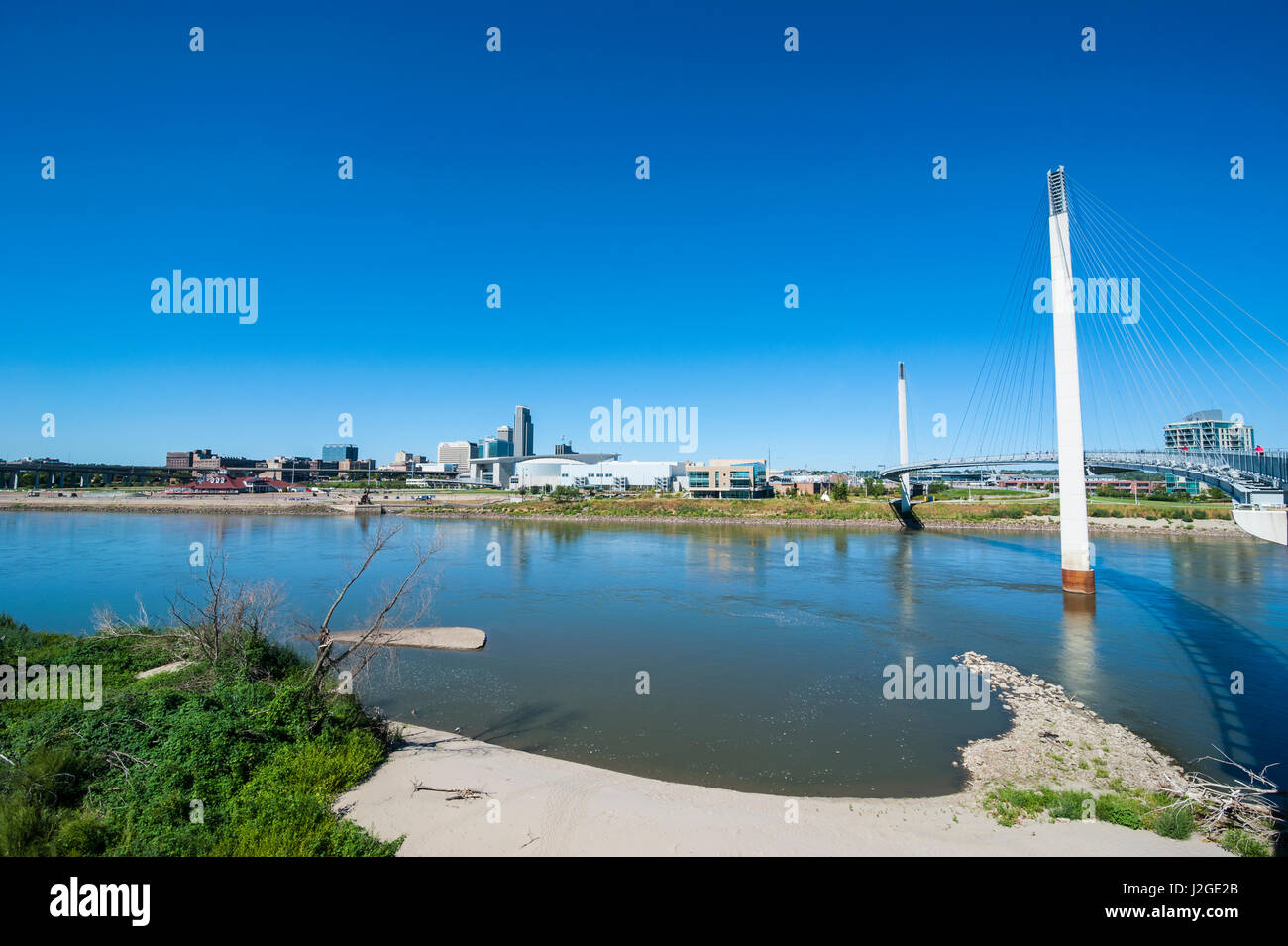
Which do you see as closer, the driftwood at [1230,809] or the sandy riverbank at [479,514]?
the driftwood at [1230,809]

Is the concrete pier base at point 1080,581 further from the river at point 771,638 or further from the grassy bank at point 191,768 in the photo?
the grassy bank at point 191,768

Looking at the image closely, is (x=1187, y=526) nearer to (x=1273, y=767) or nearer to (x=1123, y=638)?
(x=1123, y=638)

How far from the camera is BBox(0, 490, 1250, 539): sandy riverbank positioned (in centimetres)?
5012

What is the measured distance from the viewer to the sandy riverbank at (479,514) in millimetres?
50125

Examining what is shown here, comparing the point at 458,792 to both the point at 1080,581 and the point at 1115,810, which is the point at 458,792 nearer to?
the point at 1115,810

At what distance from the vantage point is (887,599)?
936 inches

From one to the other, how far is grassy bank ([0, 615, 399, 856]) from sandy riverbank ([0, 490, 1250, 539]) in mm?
50823

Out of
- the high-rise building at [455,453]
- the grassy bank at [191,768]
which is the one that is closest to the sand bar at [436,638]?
the grassy bank at [191,768]

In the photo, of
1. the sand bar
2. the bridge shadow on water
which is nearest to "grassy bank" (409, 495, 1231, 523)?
the bridge shadow on water

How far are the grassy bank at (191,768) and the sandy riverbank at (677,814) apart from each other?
0.60 m

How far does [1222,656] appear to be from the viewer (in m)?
15.8

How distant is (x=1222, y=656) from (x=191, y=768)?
2219cm

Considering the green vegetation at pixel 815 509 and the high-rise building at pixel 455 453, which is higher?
the high-rise building at pixel 455 453
